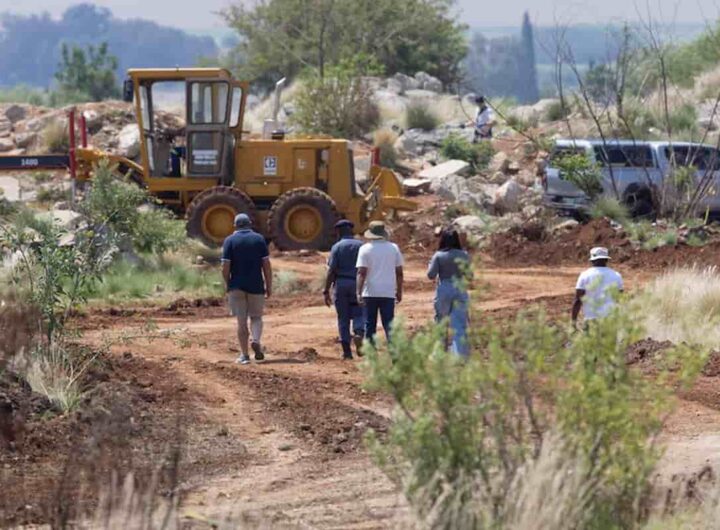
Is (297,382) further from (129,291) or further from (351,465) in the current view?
(129,291)

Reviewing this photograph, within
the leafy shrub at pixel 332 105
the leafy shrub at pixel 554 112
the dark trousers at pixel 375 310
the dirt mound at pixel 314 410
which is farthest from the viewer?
the leafy shrub at pixel 554 112

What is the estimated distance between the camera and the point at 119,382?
1366cm

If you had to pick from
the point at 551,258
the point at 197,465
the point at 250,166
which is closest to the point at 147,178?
the point at 250,166

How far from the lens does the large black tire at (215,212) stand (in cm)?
2592

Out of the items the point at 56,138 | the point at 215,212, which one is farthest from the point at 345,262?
the point at 56,138

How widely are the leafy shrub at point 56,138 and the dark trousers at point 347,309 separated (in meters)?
19.4

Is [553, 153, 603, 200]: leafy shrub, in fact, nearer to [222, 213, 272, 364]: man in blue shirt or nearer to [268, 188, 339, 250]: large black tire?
[268, 188, 339, 250]: large black tire

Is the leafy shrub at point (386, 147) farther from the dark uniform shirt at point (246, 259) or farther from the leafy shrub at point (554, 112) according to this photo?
the dark uniform shirt at point (246, 259)

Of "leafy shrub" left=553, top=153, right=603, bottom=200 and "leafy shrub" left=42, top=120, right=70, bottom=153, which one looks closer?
"leafy shrub" left=553, top=153, right=603, bottom=200

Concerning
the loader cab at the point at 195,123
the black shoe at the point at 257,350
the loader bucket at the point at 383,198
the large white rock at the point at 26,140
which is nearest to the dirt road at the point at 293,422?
the black shoe at the point at 257,350

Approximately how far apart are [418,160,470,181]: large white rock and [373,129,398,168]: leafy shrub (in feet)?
3.61

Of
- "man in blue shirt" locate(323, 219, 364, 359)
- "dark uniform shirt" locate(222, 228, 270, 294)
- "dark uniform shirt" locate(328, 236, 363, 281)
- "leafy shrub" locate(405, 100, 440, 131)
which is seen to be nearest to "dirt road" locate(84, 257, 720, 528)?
"man in blue shirt" locate(323, 219, 364, 359)

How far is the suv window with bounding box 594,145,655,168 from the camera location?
29.7m

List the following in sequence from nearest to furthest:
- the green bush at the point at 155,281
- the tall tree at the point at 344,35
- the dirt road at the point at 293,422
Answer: the dirt road at the point at 293,422 → the green bush at the point at 155,281 → the tall tree at the point at 344,35
